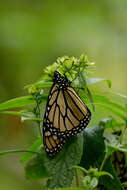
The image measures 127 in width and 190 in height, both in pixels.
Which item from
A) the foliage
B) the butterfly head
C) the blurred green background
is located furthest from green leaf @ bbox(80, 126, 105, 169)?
the blurred green background

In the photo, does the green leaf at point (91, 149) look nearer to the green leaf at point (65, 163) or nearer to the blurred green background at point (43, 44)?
the green leaf at point (65, 163)

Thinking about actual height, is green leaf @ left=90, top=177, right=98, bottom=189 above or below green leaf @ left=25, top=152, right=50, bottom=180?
above

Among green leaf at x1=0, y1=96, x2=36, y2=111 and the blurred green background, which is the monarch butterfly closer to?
green leaf at x1=0, y1=96, x2=36, y2=111

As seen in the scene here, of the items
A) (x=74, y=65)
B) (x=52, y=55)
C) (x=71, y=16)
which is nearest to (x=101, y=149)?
(x=74, y=65)

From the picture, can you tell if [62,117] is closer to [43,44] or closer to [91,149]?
[91,149]

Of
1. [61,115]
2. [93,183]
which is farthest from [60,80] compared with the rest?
[93,183]

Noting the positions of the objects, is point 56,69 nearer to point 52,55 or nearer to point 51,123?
point 51,123
